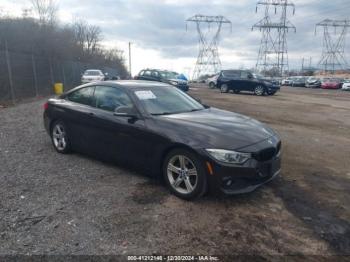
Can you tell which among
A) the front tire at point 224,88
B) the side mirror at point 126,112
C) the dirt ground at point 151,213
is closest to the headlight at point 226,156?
the dirt ground at point 151,213

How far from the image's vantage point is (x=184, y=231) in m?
3.57

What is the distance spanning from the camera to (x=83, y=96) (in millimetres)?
6047

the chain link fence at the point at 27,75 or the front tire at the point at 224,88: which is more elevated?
the chain link fence at the point at 27,75

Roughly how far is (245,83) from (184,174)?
75.0ft

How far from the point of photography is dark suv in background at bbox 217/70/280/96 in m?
25.5

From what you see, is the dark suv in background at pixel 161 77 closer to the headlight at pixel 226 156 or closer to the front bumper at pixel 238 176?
the front bumper at pixel 238 176

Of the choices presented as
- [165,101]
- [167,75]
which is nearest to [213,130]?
[165,101]

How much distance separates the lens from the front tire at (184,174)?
416 centimetres

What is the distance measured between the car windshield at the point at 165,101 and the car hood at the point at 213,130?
25cm

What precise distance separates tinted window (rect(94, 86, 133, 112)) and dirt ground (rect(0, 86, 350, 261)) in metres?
1.00

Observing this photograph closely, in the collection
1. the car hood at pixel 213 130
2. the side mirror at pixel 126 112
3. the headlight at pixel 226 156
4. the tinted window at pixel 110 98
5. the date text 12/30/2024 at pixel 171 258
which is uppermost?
the tinted window at pixel 110 98

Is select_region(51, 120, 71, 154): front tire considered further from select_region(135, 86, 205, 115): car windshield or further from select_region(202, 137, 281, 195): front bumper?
select_region(202, 137, 281, 195): front bumper

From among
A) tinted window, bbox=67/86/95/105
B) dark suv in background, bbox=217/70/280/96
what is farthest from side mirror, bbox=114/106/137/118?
dark suv in background, bbox=217/70/280/96

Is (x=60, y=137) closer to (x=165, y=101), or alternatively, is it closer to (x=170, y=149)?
(x=165, y=101)
